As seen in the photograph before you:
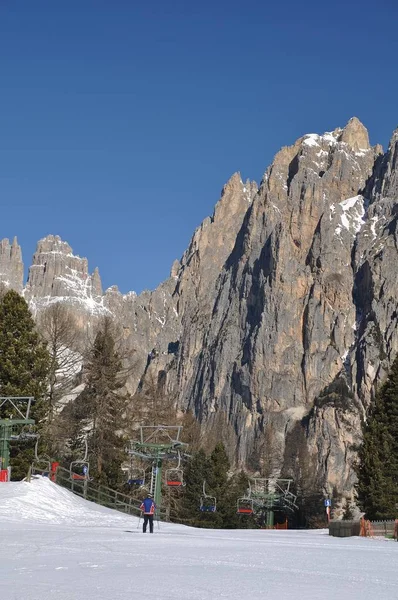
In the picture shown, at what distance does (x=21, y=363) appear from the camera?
135ft

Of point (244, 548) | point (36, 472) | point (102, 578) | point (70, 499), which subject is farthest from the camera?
point (36, 472)

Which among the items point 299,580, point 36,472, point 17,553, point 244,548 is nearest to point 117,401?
point 36,472

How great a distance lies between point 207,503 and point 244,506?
8467 millimetres

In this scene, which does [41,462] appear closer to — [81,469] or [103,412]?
[103,412]

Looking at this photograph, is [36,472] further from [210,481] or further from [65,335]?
[210,481]

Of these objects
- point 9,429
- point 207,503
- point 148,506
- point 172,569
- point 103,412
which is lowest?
point 172,569

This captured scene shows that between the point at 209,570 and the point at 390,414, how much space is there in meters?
38.5

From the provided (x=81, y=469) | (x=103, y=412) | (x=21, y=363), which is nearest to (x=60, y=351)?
(x=103, y=412)

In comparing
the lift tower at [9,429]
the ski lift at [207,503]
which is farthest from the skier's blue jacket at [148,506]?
the ski lift at [207,503]

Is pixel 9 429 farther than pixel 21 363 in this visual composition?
No

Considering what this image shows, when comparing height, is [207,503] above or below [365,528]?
above

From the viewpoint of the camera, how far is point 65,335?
4938 cm

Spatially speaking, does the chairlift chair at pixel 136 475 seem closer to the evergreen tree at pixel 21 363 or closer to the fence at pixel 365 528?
the evergreen tree at pixel 21 363

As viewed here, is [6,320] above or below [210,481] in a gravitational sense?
above
